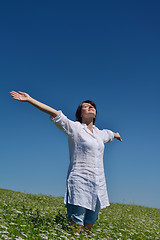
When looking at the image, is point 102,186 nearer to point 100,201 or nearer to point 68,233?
point 100,201

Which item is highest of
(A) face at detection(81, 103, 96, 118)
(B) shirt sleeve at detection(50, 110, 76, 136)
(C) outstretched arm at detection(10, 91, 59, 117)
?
(A) face at detection(81, 103, 96, 118)

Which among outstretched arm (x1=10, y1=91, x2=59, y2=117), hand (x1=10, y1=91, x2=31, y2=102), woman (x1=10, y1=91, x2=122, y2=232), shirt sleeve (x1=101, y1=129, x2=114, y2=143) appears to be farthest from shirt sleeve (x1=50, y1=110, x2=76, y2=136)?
shirt sleeve (x1=101, y1=129, x2=114, y2=143)

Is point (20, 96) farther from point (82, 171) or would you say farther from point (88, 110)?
point (82, 171)

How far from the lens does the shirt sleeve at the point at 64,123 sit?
16.2ft

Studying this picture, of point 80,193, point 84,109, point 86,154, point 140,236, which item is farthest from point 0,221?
point 140,236

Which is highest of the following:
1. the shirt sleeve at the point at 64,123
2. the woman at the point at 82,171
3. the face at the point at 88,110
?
the face at the point at 88,110

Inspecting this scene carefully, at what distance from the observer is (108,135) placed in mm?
6242

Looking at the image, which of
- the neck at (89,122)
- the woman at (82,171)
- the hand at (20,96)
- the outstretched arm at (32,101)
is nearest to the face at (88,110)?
the neck at (89,122)

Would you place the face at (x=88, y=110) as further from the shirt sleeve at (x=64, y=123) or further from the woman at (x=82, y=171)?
the shirt sleeve at (x=64, y=123)

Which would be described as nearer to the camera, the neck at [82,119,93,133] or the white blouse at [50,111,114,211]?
the white blouse at [50,111,114,211]

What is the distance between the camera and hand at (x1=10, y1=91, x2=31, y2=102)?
4.75 metres

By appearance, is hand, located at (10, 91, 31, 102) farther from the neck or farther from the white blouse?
the neck

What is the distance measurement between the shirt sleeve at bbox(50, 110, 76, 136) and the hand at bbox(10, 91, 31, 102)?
0.58m

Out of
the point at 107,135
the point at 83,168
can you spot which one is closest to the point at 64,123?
the point at 83,168
